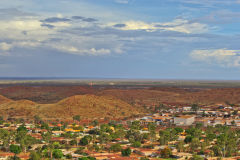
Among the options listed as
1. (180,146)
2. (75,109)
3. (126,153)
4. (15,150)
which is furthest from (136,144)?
(75,109)

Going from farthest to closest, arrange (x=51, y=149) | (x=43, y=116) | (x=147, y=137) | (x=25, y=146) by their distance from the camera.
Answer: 1. (x=43, y=116)
2. (x=147, y=137)
3. (x=25, y=146)
4. (x=51, y=149)

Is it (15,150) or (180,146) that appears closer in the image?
(15,150)

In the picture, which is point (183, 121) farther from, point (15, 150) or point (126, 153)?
point (15, 150)

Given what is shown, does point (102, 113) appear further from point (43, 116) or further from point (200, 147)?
point (200, 147)

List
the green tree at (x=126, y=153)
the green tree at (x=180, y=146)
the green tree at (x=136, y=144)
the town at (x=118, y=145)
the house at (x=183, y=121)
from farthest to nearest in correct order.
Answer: the house at (x=183, y=121) → the green tree at (x=136, y=144) → the green tree at (x=180, y=146) → the green tree at (x=126, y=153) → the town at (x=118, y=145)

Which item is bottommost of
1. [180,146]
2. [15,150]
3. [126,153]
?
[126,153]

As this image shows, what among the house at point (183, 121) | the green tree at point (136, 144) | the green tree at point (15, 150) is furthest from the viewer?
the house at point (183, 121)

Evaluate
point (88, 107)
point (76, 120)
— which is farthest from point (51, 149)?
point (88, 107)

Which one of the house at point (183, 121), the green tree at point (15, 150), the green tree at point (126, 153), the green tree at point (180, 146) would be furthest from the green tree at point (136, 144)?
the house at point (183, 121)

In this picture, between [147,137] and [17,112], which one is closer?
[147,137]

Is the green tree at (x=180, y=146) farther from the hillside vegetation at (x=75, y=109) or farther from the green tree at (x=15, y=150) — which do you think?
the hillside vegetation at (x=75, y=109)

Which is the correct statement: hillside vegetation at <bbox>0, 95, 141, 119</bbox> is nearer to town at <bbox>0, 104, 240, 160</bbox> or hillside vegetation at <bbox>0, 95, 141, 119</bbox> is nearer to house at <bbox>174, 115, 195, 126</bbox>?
house at <bbox>174, 115, 195, 126</bbox>
